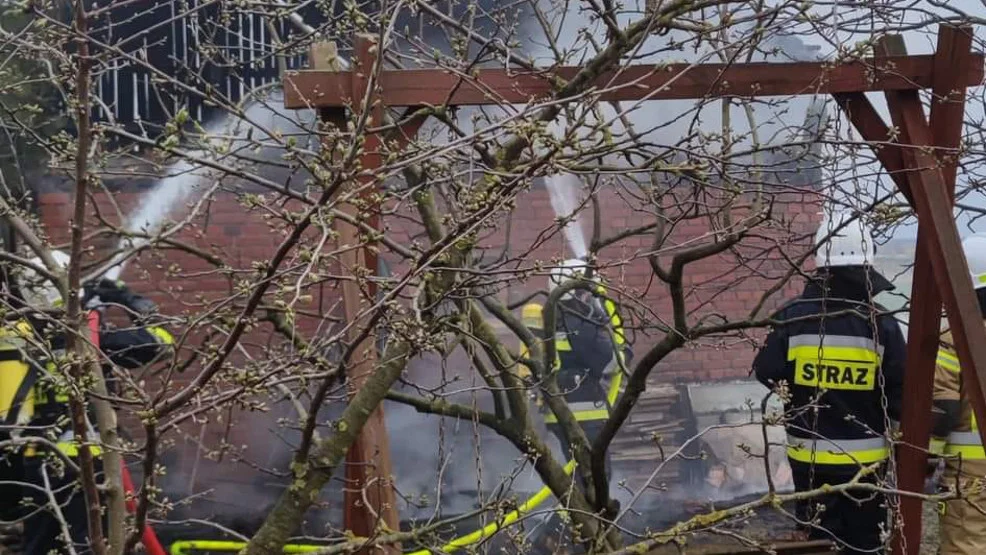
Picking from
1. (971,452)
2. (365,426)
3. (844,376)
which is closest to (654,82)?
(365,426)

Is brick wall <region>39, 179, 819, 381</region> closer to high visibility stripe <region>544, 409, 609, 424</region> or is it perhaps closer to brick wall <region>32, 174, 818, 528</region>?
brick wall <region>32, 174, 818, 528</region>

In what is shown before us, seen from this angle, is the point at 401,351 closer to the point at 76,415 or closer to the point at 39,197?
the point at 76,415

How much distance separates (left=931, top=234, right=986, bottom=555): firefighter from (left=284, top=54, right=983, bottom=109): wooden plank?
1.20m

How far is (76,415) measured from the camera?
6.15 feet

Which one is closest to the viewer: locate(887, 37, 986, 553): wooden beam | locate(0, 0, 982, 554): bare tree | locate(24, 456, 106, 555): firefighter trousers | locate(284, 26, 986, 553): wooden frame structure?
locate(0, 0, 982, 554): bare tree

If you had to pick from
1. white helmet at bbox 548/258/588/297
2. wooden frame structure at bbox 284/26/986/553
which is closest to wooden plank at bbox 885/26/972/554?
wooden frame structure at bbox 284/26/986/553

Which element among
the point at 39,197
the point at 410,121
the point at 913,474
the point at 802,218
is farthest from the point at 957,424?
the point at 39,197

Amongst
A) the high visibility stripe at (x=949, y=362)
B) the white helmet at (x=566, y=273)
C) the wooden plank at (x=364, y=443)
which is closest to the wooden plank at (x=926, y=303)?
the high visibility stripe at (x=949, y=362)

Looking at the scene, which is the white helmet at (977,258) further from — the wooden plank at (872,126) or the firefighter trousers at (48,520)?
the firefighter trousers at (48,520)

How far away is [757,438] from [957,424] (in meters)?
3.02

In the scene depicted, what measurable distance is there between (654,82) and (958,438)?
212 centimetres

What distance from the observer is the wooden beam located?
11.1ft

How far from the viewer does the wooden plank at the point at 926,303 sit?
11.5ft

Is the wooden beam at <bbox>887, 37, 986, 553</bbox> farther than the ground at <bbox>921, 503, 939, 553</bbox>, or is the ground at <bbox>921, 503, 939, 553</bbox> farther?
the ground at <bbox>921, 503, 939, 553</bbox>
